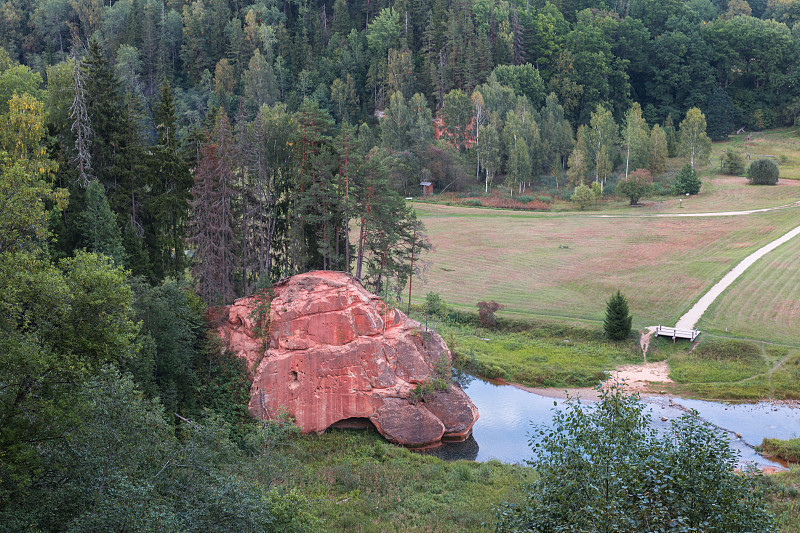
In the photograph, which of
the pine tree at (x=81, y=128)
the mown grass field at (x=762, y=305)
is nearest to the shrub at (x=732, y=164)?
the mown grass field at (x=762, y=305)

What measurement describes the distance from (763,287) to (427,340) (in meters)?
33.5

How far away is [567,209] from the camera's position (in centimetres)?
9481

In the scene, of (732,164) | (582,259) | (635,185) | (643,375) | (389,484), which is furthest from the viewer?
(732,164)

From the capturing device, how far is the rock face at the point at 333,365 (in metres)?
39.4

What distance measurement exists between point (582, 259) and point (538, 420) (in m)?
32.0

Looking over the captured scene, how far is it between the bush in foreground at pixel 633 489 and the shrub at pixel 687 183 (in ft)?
266

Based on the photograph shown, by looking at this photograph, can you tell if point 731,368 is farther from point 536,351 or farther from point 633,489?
point 633,489

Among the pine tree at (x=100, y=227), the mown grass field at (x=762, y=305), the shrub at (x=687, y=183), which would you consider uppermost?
the shrub at (x=687, y=183)

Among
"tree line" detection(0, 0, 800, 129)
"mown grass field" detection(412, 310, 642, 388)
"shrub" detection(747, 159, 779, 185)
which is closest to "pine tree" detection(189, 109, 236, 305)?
"mown grass field" detection(412, 310, 642, 388)

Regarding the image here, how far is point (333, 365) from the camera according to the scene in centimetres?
3956

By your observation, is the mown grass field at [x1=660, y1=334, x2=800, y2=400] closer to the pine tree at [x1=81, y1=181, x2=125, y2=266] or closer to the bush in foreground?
the bush in foreground

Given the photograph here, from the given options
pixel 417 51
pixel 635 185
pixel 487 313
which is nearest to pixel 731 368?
pixel 487 313

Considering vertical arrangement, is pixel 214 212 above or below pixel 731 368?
above

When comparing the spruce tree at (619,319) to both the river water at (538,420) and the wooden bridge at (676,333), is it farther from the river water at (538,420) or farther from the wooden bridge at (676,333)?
the river water at (538,420)
